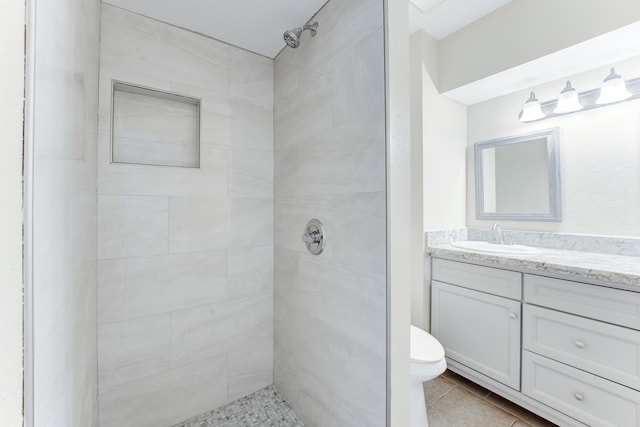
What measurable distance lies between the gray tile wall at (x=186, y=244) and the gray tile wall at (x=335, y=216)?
155 mm

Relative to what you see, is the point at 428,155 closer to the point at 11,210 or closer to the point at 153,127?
the point at 153,127

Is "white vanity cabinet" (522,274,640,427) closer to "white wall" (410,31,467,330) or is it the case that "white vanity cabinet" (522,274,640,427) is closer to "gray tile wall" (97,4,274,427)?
"white wall" (410,31,467,330)

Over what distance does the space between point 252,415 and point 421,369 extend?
917 mm

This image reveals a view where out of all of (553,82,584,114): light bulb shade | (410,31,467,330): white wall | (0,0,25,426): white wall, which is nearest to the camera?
(0,0,25,426): white wall

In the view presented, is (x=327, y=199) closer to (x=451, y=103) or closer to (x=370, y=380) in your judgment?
(x=370, y=380)

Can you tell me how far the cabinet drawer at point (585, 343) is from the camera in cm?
120

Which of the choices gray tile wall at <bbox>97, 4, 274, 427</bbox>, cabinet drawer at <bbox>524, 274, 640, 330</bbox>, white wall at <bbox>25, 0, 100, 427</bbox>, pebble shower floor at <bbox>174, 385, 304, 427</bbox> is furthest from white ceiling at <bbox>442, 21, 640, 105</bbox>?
pebble shower floor at <bbox>174, 385, 304, 427</bbox>

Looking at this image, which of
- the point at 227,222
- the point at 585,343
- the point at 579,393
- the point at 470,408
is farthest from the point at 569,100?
the point at 227,222

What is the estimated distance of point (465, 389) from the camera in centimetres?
180

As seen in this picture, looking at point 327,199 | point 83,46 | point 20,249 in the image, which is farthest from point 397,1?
point 20,249

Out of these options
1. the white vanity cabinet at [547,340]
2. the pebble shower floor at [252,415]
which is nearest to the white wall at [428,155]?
the white vanity cabinet at [547,340]

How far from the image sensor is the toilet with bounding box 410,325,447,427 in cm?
131

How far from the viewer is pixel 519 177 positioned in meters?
2.08

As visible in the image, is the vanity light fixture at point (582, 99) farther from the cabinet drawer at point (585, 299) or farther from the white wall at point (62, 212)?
the white wall at point (62, 212)
